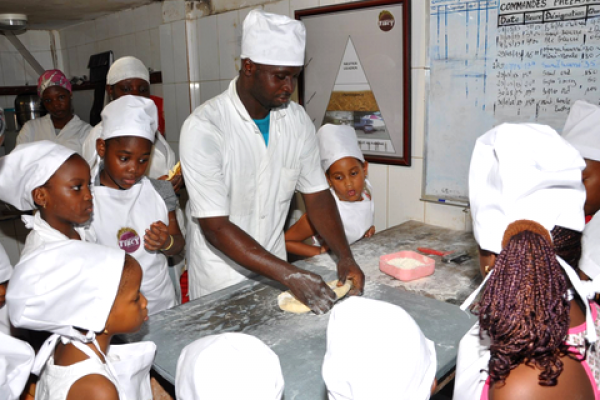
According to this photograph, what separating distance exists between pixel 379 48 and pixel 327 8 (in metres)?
0.49

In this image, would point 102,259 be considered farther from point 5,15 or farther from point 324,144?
point 5,15

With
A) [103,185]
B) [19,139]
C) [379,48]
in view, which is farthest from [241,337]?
[19,139]

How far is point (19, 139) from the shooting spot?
3.69 m

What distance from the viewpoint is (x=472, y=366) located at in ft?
3.77

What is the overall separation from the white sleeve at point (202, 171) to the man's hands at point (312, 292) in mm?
433

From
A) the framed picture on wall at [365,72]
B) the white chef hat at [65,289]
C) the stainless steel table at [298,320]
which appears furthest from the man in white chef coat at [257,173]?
A: the framed picture on wall at [365,72]

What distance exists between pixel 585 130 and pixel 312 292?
121 centimetres

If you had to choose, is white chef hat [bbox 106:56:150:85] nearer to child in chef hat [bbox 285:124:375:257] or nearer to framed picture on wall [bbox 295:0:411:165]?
framed picture on wall [bbox 295:0:411:165]

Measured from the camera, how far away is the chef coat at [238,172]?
185 centimetres

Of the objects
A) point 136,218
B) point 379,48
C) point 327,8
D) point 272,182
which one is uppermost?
point 327,8

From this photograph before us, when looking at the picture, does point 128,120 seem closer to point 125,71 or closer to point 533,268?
point 125,71

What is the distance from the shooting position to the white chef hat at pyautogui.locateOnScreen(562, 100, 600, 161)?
5.56ft

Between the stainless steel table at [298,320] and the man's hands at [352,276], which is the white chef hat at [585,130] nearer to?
the stainless steel table at [298,320]

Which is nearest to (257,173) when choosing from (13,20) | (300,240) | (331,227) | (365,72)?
(331,227)
